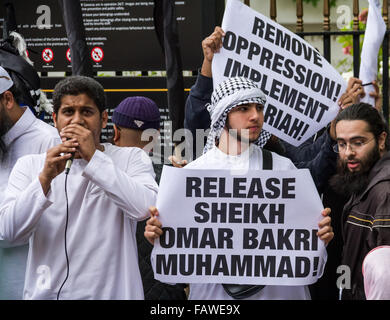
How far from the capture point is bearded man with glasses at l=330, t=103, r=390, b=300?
332cm

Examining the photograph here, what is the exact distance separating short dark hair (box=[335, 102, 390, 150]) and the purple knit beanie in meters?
1.13

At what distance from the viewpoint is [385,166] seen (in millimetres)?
3451

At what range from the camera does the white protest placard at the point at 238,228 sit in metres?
3.17

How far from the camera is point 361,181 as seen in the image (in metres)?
3.55

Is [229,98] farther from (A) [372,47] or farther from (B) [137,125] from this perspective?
(A) [372,47]

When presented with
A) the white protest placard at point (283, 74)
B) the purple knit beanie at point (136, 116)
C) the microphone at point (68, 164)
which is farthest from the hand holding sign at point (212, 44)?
the microphone at point (68, 164)

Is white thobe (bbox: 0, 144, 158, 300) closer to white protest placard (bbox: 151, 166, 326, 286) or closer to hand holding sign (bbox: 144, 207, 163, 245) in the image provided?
hand holding sign (bbox: 144, 207, 163, 245)

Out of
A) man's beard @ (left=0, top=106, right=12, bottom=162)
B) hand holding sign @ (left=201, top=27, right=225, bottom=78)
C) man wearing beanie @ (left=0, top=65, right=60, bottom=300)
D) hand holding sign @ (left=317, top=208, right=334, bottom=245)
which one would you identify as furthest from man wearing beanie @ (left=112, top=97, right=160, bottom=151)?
hand holding sign @ (left=317, top=208, right=334, bottom=245)

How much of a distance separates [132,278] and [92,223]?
28 cm

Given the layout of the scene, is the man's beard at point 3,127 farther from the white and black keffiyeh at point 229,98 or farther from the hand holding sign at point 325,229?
the hand holding sign at point 325,229

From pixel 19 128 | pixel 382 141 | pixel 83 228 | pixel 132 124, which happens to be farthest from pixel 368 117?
pixel 19 128

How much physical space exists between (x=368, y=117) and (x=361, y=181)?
0.32 meters

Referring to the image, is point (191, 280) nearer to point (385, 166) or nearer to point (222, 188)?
point (222, 188)

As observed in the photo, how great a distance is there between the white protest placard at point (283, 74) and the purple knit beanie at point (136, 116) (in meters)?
0.57
